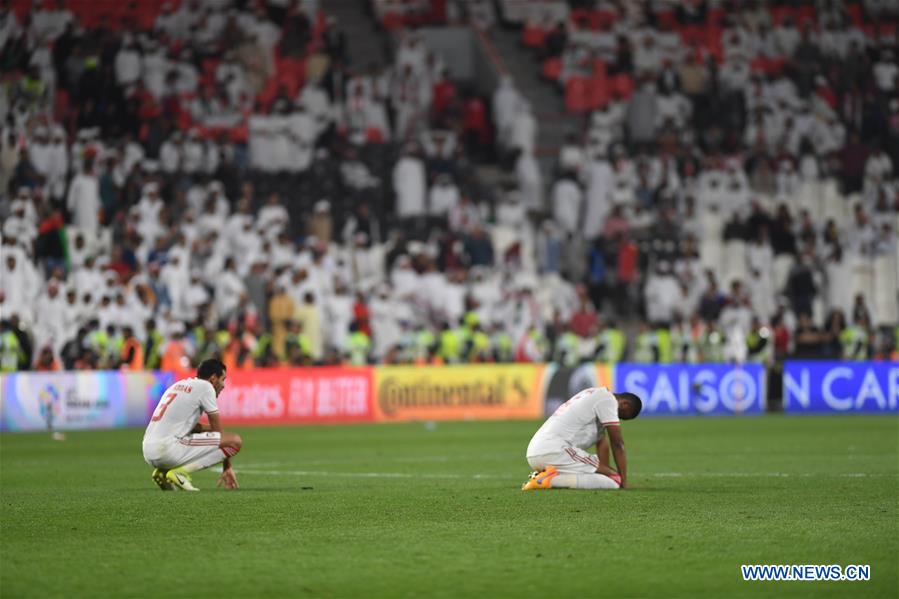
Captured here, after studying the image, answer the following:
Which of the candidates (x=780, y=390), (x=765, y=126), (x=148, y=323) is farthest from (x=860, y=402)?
(x=148, y=323)

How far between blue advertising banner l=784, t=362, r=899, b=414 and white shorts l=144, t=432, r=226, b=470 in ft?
64.0

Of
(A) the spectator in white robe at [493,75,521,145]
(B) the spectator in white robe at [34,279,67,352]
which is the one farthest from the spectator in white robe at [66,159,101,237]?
(A) the spectator in white robe at [493,75,521,145]

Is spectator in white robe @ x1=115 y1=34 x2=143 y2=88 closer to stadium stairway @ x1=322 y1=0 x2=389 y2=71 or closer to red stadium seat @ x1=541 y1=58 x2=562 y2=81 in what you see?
stadium stairway @ x1=322 y1=0 x2=389 y2=71

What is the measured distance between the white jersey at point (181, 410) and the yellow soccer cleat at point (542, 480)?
3.10 m

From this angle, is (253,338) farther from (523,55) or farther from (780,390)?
(523,55)

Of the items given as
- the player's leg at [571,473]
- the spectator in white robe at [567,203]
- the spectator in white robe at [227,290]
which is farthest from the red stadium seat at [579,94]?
the player's leg at [571,473]

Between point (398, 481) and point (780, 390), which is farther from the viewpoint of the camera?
point (780, 390)

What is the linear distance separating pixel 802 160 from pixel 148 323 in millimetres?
18197

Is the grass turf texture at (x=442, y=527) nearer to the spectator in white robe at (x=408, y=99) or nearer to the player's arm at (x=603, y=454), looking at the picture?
the player's arm at (x=603, y=454)

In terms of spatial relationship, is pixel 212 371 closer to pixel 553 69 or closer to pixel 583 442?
pixel 583 442

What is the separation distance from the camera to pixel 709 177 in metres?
38.3

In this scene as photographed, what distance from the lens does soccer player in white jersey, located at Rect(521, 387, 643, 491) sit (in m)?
14.8

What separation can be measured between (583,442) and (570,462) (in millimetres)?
271

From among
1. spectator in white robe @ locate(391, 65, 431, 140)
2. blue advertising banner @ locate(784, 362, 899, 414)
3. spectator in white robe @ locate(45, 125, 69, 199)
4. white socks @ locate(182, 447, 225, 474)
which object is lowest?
blue advertising banner @ locate(784, 362, 899, 414)
